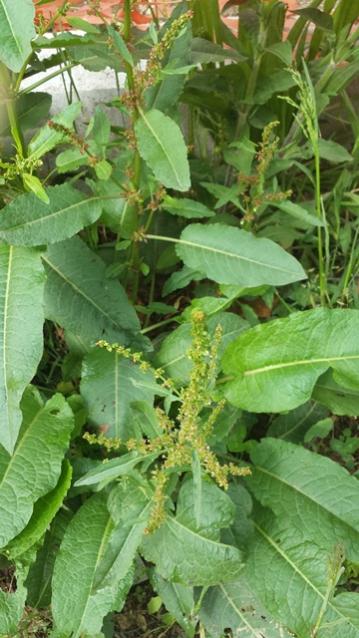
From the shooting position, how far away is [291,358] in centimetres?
140

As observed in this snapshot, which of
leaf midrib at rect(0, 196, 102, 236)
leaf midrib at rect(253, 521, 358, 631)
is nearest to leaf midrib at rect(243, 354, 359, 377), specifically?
leaf midrib at rect(253, 521, 358, 631)

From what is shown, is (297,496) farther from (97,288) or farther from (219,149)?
(219,149)

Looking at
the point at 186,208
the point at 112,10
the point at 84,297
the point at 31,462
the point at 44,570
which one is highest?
the point at 112,10

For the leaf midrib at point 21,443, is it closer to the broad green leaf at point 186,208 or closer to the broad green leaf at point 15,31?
the broad green leaf at point 186,208

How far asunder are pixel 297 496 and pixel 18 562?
52cm

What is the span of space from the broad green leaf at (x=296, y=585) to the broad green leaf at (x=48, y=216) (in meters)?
0.68

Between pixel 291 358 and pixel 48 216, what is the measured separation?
496mm

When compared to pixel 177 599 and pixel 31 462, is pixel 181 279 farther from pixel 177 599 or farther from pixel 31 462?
pixel 177 599

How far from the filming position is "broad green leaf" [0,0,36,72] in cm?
103

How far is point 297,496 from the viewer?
1.48 meters

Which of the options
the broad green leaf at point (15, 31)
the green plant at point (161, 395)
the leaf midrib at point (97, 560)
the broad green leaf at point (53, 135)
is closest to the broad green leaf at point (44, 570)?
the green plant at point (161, 395)

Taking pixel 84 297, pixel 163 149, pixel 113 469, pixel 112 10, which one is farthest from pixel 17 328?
pixel 112 10

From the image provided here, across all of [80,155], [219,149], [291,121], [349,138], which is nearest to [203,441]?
[80,155]

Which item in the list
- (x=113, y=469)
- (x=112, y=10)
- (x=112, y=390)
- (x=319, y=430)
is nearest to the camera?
(x=113, y=469)
